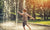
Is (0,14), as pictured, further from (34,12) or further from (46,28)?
(46,28)

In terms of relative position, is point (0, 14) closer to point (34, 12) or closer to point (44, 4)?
point (34, 12)

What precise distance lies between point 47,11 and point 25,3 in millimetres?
549

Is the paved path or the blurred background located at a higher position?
the blurred background

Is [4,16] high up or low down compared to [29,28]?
up

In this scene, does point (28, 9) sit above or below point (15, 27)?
above

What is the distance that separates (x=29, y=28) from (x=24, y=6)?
21.1 inches

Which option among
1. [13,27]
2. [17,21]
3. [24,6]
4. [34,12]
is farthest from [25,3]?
[13,27]

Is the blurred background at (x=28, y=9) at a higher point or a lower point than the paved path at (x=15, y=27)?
higher

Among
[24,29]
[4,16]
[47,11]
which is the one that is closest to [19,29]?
[24,29]

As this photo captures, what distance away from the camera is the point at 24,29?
274cm

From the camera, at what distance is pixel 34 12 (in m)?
2.73

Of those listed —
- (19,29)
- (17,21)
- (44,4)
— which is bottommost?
(19,29)

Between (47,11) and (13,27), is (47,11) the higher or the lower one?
the higher one

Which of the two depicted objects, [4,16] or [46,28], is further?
[4,16]
